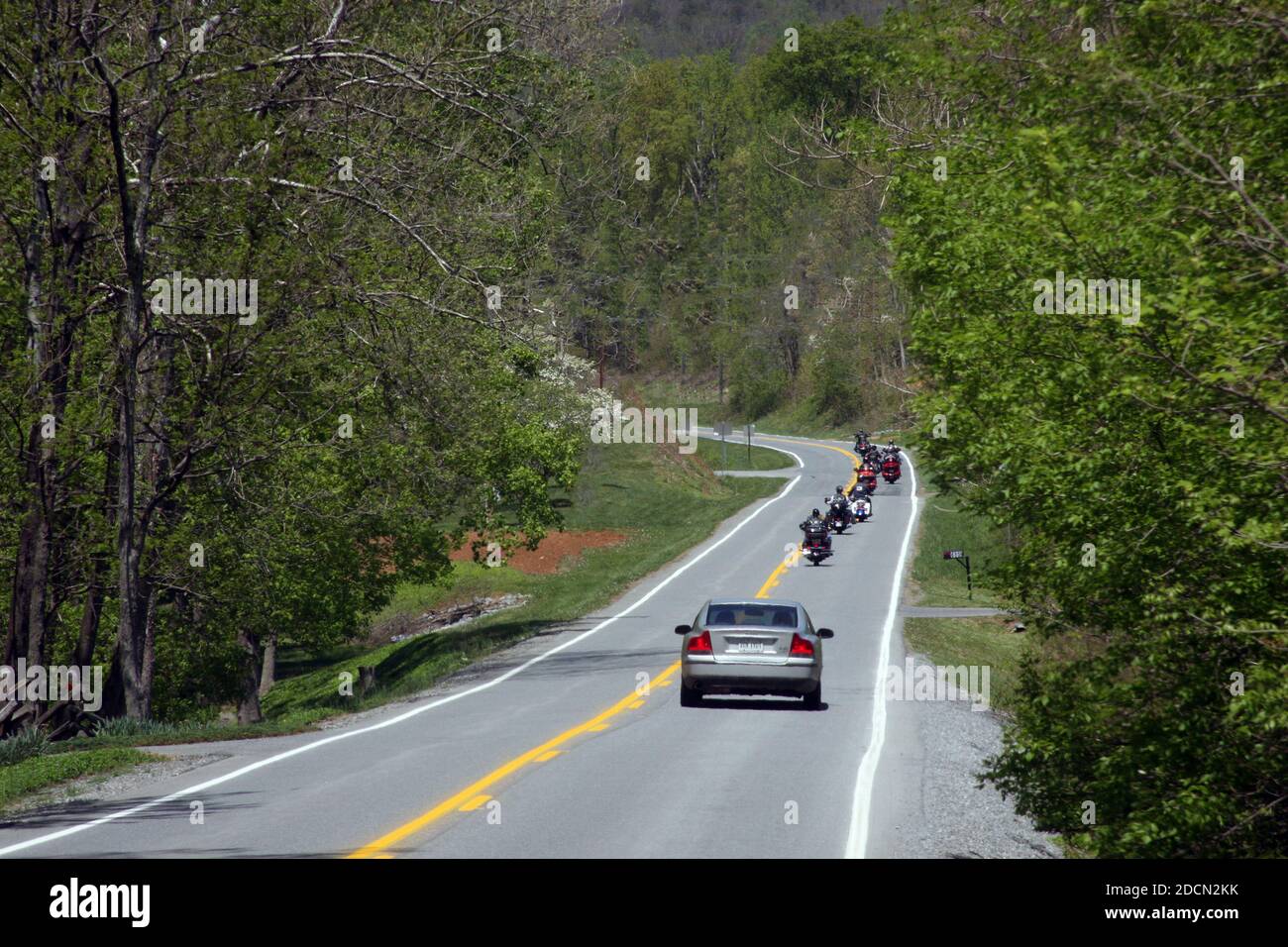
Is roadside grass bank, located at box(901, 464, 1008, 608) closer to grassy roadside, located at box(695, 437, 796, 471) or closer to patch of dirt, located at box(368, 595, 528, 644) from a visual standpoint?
patch of dirt, located at box(368, 595, 528, 644)

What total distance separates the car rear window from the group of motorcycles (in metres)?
8.44

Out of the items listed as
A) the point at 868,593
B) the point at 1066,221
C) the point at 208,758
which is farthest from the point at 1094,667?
the point at 868,593

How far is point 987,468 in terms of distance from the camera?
15828mm

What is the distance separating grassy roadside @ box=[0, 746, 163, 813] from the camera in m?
13.5

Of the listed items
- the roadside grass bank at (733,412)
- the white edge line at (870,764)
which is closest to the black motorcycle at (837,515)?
the white edge line at (870,764)

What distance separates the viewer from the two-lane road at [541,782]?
408 inches

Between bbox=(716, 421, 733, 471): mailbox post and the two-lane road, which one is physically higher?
bbox=(716, 421, 733, 471): mailbox post

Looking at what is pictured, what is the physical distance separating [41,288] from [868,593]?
24.8 m

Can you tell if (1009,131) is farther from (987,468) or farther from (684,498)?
(684,498)

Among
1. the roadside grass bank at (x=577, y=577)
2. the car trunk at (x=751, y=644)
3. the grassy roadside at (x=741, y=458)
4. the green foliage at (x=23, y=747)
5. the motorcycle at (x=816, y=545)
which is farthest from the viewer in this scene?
the grassy roadside at (x=741, y=458)

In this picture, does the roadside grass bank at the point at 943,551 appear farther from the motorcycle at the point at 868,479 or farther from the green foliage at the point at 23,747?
the green foliage at the point at 23,747

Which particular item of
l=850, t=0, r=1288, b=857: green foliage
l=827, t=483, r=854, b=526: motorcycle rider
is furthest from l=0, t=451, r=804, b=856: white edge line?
l=827, t=483, r=854, b=526: motorcycle rider

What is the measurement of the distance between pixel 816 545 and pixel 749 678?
86.2 feet

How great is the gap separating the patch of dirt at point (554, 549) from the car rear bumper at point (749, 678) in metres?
Result: 32.0
